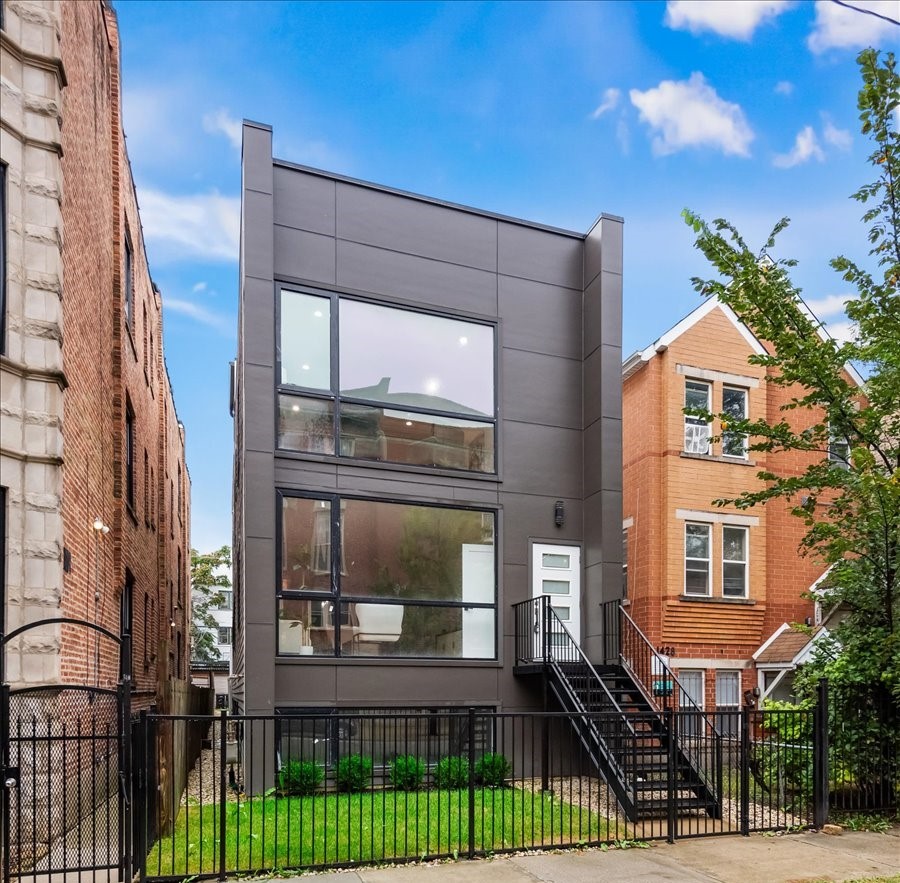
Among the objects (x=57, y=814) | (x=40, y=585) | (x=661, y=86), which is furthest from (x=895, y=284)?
(x=57, y=814)

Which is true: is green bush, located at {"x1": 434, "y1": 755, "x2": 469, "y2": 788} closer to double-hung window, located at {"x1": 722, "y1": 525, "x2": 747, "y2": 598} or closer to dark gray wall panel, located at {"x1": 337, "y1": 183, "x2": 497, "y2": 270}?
A: dark gray wall panel, located at {"x1": 337, "y1": 183, "x2": 497, "y2": 270}

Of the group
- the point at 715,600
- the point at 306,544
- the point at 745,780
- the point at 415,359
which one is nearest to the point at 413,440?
the point at 415,359

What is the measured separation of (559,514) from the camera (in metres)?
13.5

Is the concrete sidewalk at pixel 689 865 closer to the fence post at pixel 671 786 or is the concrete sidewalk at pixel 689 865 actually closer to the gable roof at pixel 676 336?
the fence post at pixel 671 786

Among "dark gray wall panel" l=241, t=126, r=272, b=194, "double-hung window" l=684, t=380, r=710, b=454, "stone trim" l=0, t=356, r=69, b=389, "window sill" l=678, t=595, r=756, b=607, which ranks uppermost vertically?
"dark gray wall panel" l=241, t=126, r=272, b=194

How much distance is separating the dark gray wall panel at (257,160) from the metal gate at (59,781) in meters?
7.06

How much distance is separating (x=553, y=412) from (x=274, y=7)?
24.3 ft

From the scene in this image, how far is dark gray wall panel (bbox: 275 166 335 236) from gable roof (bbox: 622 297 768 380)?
7345 millimetres

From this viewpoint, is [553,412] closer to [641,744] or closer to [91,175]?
[641,744]

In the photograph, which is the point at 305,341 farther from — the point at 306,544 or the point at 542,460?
the point at 542,460

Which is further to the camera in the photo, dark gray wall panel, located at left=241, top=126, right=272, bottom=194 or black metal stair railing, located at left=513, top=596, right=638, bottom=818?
dark gray wall panel, located at left=241, top=126, right=272, bottom=194

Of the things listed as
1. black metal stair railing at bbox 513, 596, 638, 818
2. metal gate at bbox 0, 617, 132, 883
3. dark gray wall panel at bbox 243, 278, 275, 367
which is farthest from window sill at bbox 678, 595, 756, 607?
metal gate at bbox 0, 617, 132, 883

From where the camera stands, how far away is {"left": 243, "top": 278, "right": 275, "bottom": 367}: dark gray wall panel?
11.7 metres

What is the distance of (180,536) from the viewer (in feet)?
93.0
